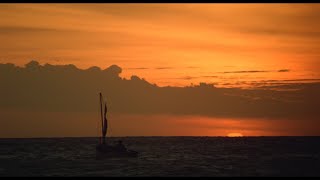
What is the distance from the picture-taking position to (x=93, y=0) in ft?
20.3

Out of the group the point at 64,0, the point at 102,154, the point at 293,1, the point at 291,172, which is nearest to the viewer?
the point at 64,0

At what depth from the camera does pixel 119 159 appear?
271 feet

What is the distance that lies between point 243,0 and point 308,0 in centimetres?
79

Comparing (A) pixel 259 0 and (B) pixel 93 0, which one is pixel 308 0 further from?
(B) pixel 93 0

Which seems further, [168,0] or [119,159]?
[119,159]

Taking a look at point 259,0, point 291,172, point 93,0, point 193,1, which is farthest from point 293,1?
point 291,172

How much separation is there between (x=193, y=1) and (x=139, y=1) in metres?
0.66

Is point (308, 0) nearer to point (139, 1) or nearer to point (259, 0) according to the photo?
point (259, 0)

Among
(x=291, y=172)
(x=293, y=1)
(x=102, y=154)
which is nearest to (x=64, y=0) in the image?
(x=293, y=1)

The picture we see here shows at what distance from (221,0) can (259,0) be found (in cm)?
45

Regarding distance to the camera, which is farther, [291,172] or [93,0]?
[291,172]

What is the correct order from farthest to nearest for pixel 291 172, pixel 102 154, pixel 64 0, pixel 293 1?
pixel 102 154 < pixel 291 172 < pixel 293 1 < pixel 64 0

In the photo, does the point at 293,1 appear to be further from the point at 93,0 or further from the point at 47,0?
the point at 47,0

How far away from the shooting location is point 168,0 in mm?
6223
